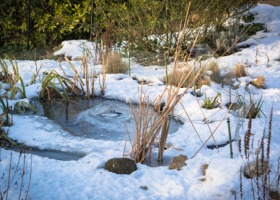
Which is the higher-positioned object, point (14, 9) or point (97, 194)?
point (14, 9)

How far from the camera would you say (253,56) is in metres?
7.18

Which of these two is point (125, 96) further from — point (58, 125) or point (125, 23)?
point (125, 23)

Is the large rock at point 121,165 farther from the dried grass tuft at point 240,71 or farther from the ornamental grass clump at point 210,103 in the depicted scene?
the dried grass tuft at point 240,71

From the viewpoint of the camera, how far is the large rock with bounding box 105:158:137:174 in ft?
11.1

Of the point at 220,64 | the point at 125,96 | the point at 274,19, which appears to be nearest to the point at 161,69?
the point at 220,64

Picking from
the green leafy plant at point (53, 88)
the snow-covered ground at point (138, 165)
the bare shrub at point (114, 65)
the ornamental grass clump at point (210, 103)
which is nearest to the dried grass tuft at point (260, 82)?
the snow-covered ground at point (138, 165)

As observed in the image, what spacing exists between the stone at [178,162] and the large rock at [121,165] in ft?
0.97

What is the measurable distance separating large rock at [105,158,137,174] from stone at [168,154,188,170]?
29 cm

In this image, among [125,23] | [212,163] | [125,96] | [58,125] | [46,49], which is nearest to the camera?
[212,163]

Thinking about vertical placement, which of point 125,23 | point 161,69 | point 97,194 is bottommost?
point 97,194

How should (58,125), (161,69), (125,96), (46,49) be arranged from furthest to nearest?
(46,49)
(161,69)
(125,96)
(58,125)

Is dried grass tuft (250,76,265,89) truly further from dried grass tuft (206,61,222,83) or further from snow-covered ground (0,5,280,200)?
dried grass tuft (206,61,222,83)

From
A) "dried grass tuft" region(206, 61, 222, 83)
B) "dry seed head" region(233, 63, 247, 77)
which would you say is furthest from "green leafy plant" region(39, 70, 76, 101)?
"dry seed head" region(233, 63, 247, 77)

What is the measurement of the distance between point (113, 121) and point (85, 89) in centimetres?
118
